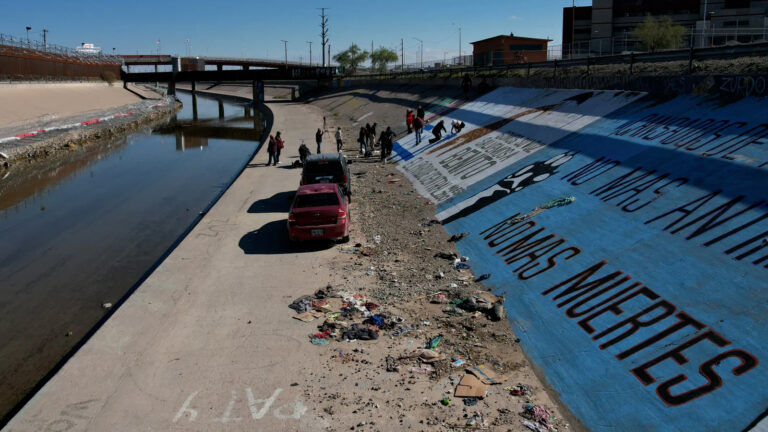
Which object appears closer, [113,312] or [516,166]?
[113,312]

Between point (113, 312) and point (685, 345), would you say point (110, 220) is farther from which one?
point (685, 345)

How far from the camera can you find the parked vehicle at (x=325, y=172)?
1770cm

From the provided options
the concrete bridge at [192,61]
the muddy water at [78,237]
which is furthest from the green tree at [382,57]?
the muddy water at [78,237]

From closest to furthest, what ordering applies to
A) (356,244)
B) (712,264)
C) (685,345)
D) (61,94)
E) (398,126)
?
1. (685,345)
2. (712,264)
3. (356,244)
4. (398,126)
5. (61,94)

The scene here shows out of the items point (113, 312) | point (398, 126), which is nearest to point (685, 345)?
point (113, 312)

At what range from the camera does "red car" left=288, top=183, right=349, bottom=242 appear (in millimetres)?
13656

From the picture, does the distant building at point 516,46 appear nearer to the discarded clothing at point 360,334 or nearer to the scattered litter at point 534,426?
the discarded clothing at point 360,334

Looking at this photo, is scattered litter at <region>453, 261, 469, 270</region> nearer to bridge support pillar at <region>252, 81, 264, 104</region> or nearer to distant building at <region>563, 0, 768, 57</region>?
distant building at <region>563, 0, 768, 57</region>

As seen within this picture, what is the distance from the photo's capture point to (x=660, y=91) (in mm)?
18328

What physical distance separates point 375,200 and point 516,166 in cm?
487

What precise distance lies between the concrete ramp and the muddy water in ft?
27.0

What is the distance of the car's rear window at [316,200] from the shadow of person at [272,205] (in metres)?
2.70

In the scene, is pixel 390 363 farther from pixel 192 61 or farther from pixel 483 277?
pixel 192 61

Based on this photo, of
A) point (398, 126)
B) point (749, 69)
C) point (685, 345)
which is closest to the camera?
point (685, 345)
